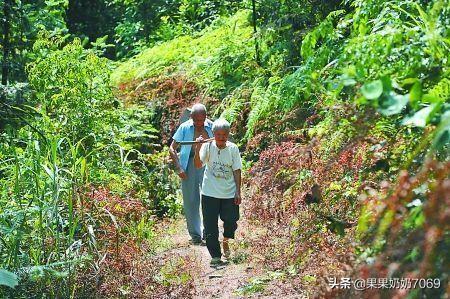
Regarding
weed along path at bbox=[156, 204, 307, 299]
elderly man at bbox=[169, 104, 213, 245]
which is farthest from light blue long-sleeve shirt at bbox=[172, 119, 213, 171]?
weed along path at bbox=[156, 204, 307, 299]

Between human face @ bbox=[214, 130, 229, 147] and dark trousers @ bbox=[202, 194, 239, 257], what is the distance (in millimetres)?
605

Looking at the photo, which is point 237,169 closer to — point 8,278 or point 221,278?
point 221,278

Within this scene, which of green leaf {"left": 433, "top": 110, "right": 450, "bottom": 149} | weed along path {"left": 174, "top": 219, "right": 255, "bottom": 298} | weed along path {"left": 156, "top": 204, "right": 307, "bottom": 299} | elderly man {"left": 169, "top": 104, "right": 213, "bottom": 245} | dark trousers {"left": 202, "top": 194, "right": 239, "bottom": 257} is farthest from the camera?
elderly man {"left": 169, "top": 104, "right": 213, "bottom": 245}

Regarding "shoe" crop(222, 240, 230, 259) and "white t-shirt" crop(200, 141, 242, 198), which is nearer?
"white t-shirt" crop(200, 141, 242, 198)

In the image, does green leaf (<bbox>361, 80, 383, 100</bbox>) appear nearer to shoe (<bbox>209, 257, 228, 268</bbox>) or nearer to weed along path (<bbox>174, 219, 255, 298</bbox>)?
weed along path (<bbox>174, 219, 255, 298</bbox>)

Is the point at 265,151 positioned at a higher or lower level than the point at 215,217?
higher

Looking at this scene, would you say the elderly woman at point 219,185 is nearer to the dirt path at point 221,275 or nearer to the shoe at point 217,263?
the shoe at point 217,263

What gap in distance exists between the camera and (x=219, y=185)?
8938 mm

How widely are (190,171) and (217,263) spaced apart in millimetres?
1727

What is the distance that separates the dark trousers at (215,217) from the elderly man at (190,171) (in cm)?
115

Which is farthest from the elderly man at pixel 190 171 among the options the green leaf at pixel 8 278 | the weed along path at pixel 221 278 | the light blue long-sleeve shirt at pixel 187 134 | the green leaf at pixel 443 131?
the green leaf at pixel 443 131

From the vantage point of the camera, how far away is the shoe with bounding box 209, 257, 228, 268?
8.84 metres

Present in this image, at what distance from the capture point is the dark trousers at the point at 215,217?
351 inches

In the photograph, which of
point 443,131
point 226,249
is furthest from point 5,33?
point 443,131
